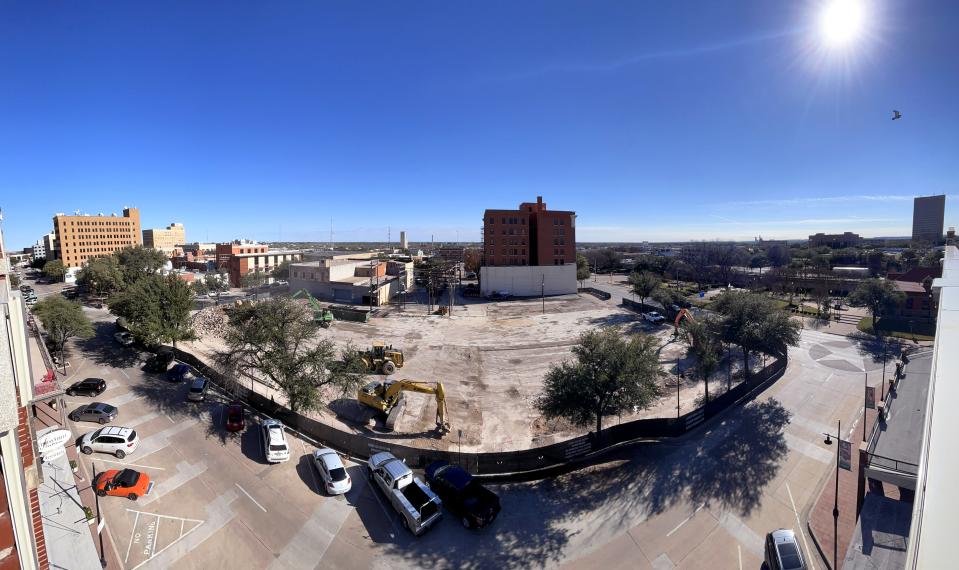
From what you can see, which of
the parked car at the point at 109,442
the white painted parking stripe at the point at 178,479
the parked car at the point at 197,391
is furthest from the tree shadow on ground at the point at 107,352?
the white painted parking stripe at the point at 178,479

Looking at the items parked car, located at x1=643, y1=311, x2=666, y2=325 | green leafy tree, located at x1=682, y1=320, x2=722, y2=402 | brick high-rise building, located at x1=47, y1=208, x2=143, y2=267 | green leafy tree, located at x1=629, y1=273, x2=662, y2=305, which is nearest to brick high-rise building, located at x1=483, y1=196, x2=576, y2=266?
green leafy tree, located at x1=629, y1=273, x2=662, y2=305

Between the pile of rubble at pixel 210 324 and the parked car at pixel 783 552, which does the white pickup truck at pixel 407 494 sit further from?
the pile of rubble at pixel 210 324

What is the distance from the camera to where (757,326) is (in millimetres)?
25094

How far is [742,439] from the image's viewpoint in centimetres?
1948

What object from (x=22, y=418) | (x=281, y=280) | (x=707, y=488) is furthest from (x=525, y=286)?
(x=22, y=418)

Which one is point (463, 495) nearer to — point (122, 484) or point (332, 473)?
point (332, 473)

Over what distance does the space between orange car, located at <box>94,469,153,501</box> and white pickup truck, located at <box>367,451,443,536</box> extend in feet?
27.4

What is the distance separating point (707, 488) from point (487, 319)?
1315 inches

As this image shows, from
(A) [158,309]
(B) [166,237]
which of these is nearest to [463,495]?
(A) [158,309]

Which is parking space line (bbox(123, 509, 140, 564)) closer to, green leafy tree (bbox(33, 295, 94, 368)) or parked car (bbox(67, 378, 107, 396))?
parked car (bbox(67, 378, 107, 396))

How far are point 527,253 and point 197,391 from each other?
5199cm

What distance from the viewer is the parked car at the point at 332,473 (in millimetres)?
15531

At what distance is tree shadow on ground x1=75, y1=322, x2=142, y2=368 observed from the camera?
89.0 feet

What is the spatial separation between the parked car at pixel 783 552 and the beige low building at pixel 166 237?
7305 inches
